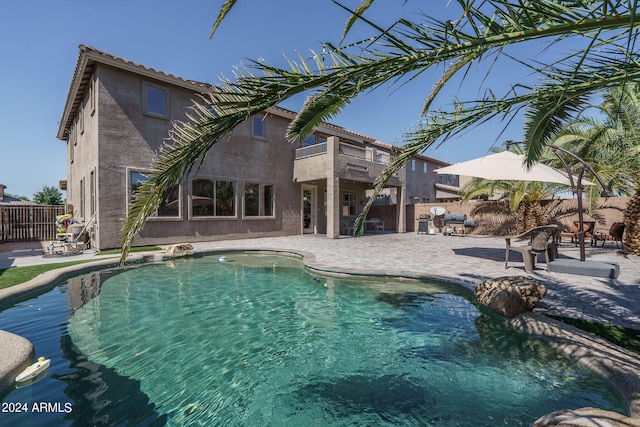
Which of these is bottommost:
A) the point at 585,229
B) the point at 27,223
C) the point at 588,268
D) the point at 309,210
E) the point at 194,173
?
the point at 588,268

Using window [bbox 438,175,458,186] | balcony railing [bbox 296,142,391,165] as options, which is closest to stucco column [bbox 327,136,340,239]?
balcony railing [bbox 296,142,391,165]

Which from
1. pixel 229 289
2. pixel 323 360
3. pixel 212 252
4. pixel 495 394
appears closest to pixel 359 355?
pixel 323 360

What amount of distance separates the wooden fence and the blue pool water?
48.3ft

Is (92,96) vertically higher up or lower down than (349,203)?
higher up

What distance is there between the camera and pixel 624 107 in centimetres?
912

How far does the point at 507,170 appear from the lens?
28.9 feet

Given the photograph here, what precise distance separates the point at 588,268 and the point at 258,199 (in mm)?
13673

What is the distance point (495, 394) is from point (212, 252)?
1029cm

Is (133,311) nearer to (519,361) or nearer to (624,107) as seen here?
(519,361)

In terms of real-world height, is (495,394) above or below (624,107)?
below

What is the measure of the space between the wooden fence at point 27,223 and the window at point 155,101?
10.3 metres

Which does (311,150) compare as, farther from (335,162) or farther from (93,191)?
(93,191)

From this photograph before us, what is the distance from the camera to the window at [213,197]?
14016 millimetres

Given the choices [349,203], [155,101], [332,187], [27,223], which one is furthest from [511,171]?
[27,223]
